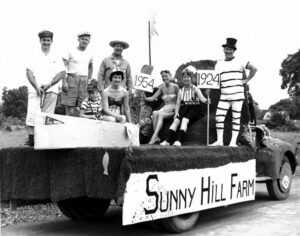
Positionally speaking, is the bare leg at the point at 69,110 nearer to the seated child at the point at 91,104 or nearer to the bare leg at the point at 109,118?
the seated child at the point at 91,104

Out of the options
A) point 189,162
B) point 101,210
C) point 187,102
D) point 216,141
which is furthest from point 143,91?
point 189,162

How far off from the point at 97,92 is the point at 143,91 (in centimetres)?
180

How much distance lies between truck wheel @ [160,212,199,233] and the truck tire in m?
1.48

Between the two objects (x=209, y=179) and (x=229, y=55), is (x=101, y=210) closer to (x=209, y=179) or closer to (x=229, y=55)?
(x=209, y=179)

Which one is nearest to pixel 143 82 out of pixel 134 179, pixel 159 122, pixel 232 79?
pixel 159 122

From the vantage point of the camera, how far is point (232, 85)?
7777 mm

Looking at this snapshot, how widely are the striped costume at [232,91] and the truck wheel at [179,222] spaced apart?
1777mm

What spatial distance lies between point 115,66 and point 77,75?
71 centimetres

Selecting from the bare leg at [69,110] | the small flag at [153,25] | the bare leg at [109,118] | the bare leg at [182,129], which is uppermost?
the small flag at [153,25]

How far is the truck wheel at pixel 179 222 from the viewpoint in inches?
231

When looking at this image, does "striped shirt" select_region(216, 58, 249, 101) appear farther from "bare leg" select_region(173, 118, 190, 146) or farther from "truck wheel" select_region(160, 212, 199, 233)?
"truck wheel" select_region(160, 212, 199, 233)

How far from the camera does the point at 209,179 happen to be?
21.1 ft

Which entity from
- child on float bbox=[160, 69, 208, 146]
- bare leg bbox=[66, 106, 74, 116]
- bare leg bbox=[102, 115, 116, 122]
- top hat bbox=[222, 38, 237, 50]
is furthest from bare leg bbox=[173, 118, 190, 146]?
bare leg bbox=[66, 106, 74, 116]

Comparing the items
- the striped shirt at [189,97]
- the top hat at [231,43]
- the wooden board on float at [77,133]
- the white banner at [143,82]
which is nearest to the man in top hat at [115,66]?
the white banner at [143,82]
